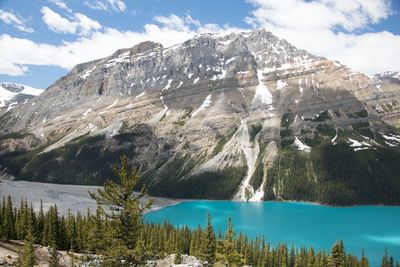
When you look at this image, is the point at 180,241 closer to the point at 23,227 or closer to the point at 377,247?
the point at 23,227

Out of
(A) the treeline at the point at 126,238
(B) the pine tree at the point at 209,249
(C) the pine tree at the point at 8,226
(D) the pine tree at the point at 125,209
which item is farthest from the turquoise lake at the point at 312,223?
(D) the pine tree at the point at 125,209

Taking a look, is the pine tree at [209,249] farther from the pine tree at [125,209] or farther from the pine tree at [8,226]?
the pine tree at [8,226]

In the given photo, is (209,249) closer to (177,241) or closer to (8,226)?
(8,226)

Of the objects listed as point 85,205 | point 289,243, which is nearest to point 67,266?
point 289,243

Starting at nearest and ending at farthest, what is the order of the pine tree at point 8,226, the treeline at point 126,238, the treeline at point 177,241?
the treeline at point 126,238 → the treeline at point 177,241 → the pine tree at point 8,226

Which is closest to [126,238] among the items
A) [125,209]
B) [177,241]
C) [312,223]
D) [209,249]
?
[125,209]

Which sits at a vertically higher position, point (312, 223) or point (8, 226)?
point (8, 226)

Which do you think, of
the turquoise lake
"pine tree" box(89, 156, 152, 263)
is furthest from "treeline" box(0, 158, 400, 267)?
the turquoise lake
